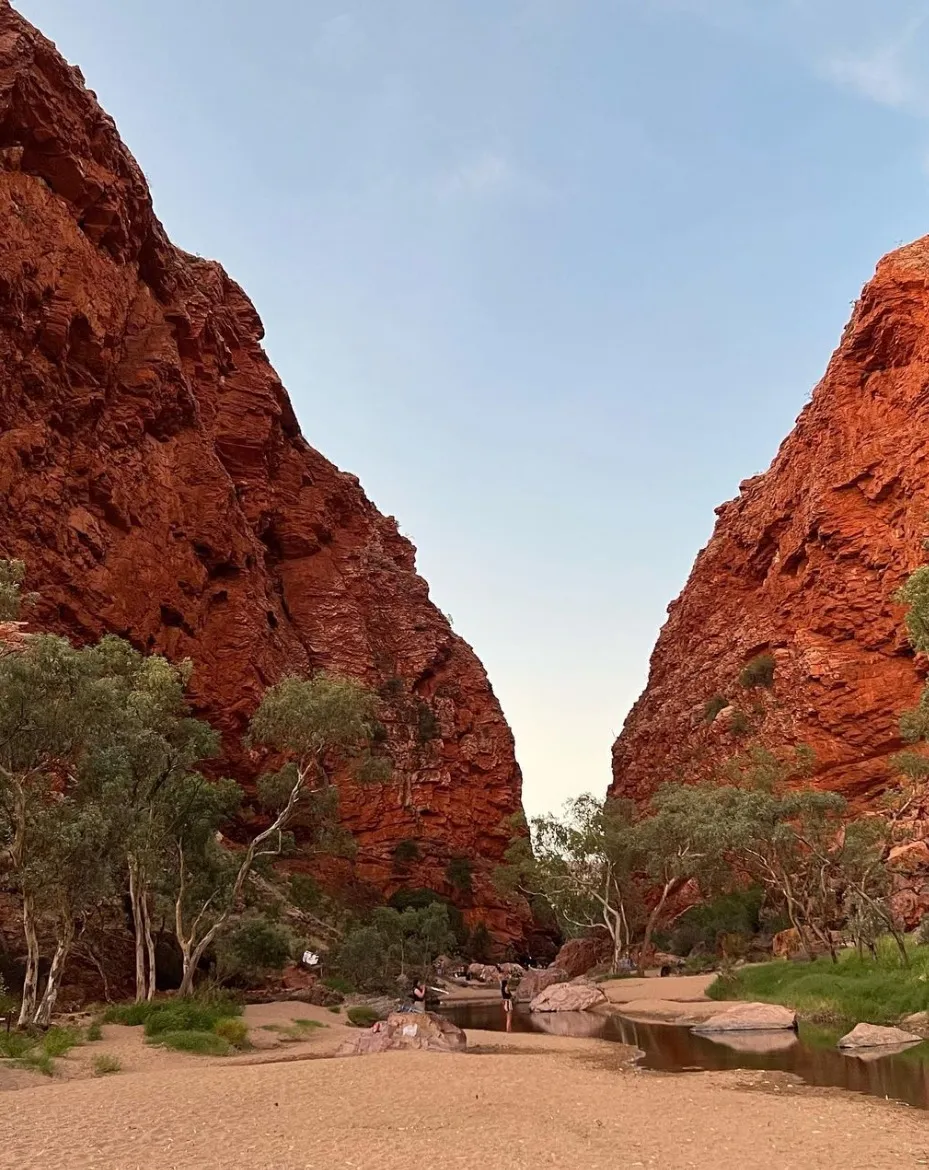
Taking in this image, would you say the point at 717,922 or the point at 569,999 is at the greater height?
the point at 717,922

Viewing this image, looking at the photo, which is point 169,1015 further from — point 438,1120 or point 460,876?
point 460,876

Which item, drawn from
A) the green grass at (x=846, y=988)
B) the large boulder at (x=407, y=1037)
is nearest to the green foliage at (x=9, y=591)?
the large boulder at (x=407, y=1037)

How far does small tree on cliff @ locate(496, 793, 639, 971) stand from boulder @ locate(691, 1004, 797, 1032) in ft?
75.7

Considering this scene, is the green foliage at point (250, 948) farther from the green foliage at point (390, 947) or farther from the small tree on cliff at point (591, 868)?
the small tree on cliff at point (591, 868)

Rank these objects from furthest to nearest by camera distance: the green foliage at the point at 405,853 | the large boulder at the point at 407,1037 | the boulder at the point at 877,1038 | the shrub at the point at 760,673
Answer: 1. the shrub at the point at 760,673
2. the green foliage at the point at 405,853
3. the large boulder at the point at 407,1037
4. the boulder at the point at 877,1038

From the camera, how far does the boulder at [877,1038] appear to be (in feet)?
54.8

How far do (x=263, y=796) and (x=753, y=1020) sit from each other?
17.1m

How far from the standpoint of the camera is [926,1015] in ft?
58.5

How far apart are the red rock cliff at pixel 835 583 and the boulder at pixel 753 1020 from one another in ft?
115

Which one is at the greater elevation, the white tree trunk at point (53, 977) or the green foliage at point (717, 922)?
the white tree trunk at point (53, 977)

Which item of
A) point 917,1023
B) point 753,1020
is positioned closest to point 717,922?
point 753,1020

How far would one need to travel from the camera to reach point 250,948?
2861 cm

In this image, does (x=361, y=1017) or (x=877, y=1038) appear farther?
(x=361, y=1017)

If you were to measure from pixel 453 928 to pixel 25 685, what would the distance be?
4512cm
